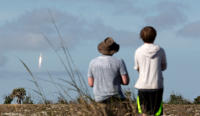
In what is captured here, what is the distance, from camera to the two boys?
20.2 feet

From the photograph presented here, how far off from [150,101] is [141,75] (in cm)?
48

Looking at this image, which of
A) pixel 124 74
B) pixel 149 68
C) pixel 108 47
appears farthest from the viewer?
pixel 108 47

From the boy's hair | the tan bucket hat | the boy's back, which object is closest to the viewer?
the boy's back

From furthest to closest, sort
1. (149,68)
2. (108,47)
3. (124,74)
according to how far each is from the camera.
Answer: (108,47), (124,74), (149,68)

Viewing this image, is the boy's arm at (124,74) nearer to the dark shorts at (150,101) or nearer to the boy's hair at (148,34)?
the dark shorts at (150,101)

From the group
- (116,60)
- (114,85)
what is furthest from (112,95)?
(116,60)

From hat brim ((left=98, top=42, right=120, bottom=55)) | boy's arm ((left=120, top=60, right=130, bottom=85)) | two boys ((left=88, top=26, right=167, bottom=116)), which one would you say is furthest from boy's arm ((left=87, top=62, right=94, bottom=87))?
boy's arm ((left=120, top=60, right=130, bottom=85))

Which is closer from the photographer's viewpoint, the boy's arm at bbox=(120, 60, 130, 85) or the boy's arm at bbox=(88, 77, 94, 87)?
the boy's arm at bbox=(120, 60, 130, 85)

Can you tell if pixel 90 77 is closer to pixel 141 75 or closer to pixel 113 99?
pixel 113 99

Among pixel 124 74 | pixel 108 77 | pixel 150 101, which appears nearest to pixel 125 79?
pixel 124 74

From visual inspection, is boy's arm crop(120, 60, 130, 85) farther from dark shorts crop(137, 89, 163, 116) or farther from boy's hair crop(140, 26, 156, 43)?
boy's hair crop(140, 26, 156, 43)

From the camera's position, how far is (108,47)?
6.49 metres

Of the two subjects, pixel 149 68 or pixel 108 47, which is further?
pixel 108 47

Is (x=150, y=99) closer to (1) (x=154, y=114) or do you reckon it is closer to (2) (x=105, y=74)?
(1) (x=154, y=114)
